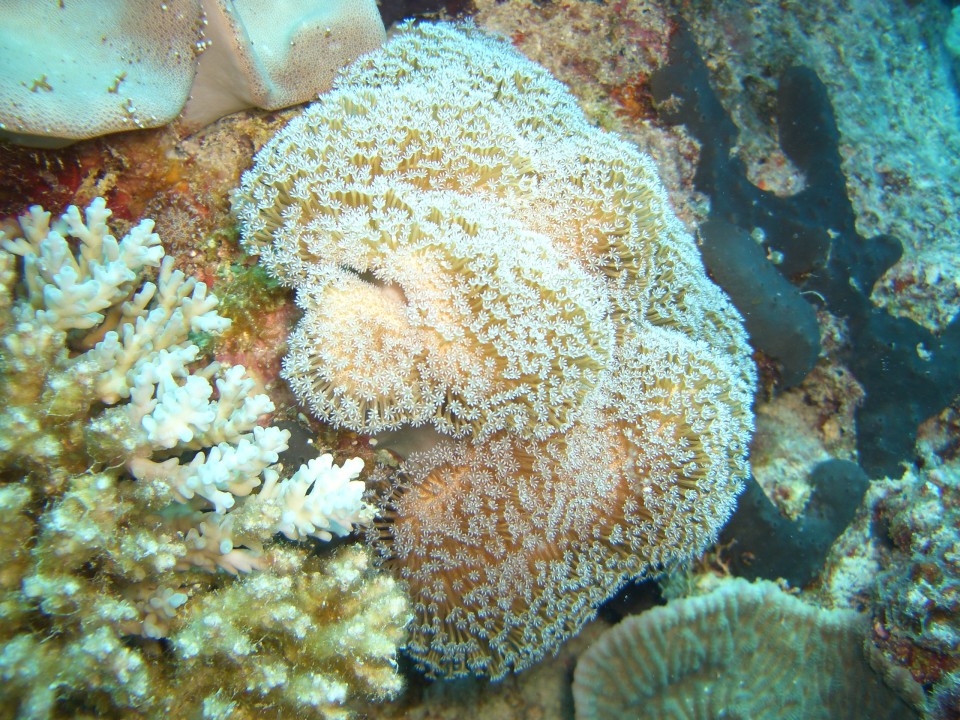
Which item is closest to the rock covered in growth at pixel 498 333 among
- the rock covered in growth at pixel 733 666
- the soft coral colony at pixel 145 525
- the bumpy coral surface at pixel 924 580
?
the soft coral colony at pixel 145 525

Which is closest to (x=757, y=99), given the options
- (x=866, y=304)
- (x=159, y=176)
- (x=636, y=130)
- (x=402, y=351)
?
(x=636, y=130)

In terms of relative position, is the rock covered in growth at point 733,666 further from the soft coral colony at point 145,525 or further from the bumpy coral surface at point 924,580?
the soft coral colony at point 145,525

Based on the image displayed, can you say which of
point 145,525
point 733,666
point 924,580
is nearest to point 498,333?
point 145,525

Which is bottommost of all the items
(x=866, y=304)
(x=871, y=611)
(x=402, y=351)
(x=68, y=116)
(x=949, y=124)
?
(x=871, y=611)

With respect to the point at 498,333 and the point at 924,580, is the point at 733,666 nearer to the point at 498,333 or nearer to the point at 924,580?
the point at 924,580

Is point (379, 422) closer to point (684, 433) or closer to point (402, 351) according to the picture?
point (402, 351)

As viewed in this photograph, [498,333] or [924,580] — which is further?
[924,580]
